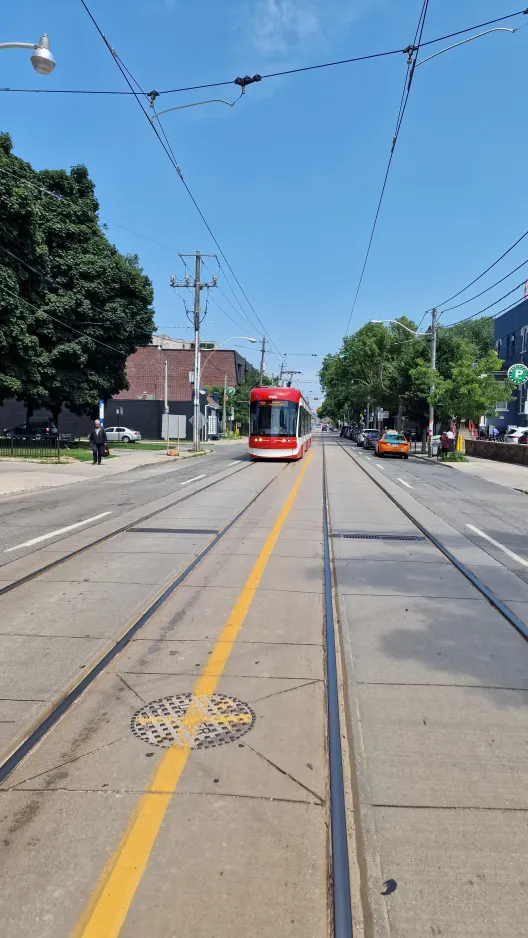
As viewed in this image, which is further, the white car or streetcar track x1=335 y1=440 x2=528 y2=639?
the white car

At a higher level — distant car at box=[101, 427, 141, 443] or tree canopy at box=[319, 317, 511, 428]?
tree canopy at box=[319, 317, 511, 428]

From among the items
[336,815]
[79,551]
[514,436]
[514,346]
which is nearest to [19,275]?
[79,551]

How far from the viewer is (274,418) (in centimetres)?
2923

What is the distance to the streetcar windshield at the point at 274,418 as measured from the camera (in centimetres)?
2905

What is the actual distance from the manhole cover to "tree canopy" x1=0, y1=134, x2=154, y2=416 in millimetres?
28865

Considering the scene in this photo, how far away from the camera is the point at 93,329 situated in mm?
36656

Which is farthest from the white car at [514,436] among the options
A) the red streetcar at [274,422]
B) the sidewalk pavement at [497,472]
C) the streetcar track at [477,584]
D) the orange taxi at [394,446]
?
the streetcar track at [477,584]

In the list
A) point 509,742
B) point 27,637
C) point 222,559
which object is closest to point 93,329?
point 222,559

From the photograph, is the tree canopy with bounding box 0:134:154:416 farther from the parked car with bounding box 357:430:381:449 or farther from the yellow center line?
the yellow center line

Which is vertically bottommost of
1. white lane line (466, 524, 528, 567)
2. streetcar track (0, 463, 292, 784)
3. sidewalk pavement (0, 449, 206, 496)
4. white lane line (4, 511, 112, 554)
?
sidewalk pavement (0, 449, 206, 496)

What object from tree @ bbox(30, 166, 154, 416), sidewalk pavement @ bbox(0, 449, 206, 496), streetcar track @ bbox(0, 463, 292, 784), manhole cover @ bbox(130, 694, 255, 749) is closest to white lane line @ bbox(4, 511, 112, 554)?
streetcar track @ bbox(0, 463, 292, 784)

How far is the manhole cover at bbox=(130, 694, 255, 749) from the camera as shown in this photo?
378 centimetres

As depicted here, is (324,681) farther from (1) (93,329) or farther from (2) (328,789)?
(1) (93,329)

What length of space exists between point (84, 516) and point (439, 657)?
9.21 meters
